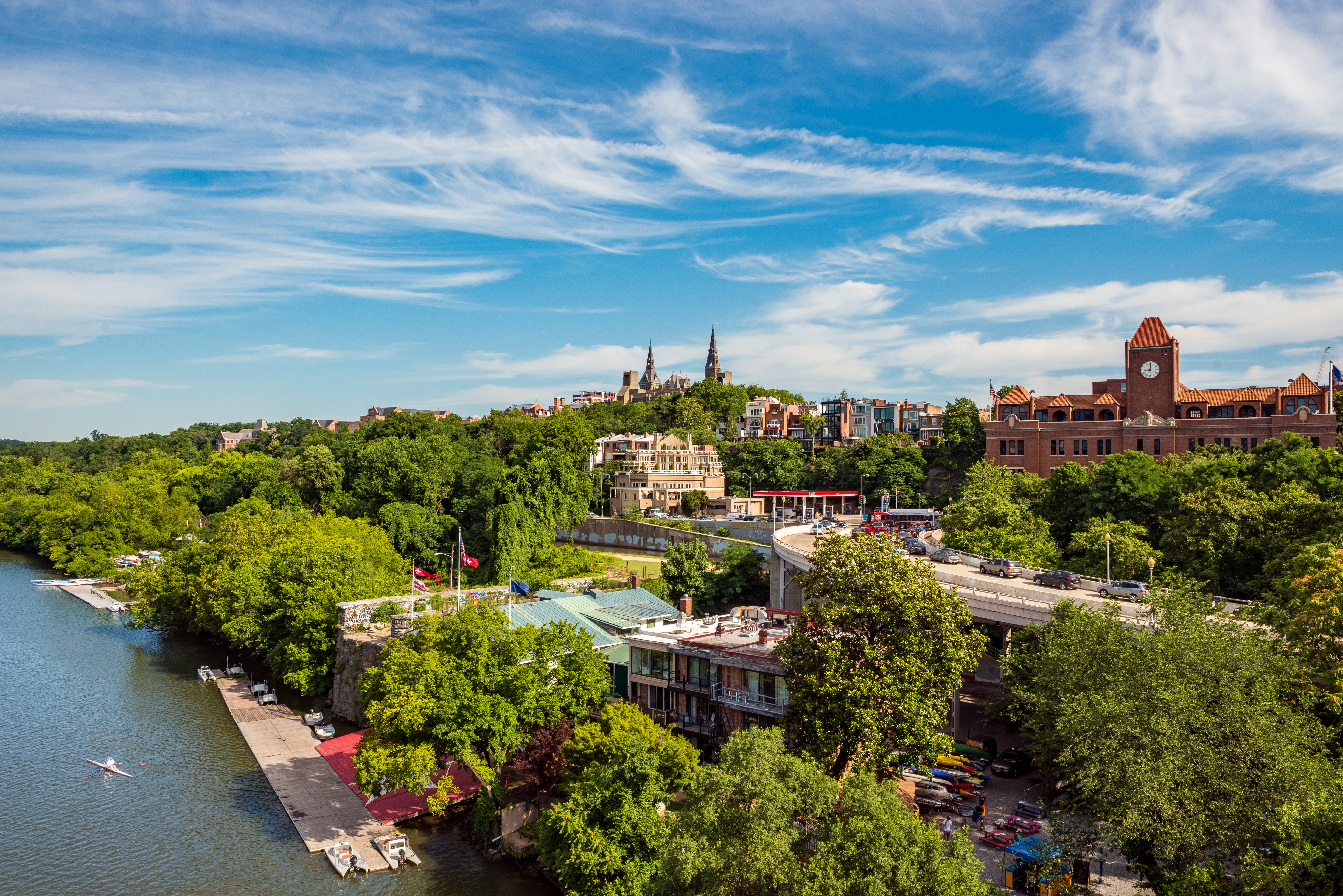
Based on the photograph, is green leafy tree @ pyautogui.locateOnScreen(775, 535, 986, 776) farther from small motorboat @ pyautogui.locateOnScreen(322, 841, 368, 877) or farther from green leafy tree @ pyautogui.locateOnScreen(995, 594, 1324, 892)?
small motorboat @ pyautogui.locateOnScreen(322, 841, 368, 877)

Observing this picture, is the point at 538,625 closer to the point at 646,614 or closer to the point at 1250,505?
the point at 646,614

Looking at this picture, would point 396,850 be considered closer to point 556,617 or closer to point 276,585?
point 556,617

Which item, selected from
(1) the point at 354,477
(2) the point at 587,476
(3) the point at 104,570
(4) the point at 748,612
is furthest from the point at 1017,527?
(3) the point at 104,570

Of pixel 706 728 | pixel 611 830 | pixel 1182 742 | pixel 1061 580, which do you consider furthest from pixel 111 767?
pixel 1061 580

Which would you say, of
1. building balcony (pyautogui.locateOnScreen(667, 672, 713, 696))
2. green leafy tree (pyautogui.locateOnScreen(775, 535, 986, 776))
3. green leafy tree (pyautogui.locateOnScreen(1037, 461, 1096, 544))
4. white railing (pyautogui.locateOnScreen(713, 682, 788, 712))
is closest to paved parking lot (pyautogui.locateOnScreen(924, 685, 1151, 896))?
green leafy tree (pyautogui.locateOnScreen(775, 535, 986, 776))

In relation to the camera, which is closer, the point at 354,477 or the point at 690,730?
the point at 690,730

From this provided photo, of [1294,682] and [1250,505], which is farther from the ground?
[1250,505]
